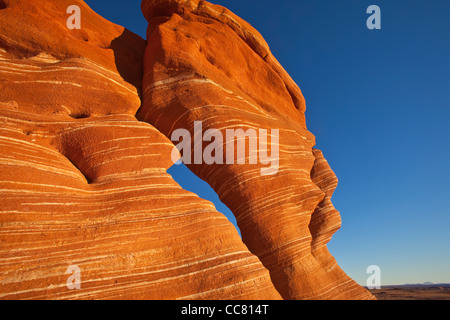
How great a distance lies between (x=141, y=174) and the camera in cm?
930

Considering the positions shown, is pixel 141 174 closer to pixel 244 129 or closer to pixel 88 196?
pixel 88 196

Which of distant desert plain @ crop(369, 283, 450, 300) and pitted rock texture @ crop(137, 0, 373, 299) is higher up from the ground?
pitted rock texture @ crop(137, 0, 373, 299)

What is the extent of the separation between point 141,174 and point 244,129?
5.69 m

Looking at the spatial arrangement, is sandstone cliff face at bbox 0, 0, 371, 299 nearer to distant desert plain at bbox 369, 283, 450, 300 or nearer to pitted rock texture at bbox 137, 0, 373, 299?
pitted rock texture at bbox 137, 0, 373, 299

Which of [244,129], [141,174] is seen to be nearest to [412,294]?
[244,129]

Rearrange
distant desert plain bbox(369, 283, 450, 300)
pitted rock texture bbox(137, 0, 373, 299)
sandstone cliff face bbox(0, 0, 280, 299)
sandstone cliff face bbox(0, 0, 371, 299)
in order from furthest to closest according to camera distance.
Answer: distant desert plain bbox(369, 283, 450, 300) → pitted rock texture bbox(137, 0, 373, 299) → sandstone cliff face bbox(0, 0, 371, 299) → sandstone cliff face bbox(0, 0, 280, 299)

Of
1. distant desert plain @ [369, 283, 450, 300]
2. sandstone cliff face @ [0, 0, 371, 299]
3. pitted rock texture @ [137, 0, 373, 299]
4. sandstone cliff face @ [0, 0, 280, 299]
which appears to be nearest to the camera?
sandstone cliff face @ [0, 0, 280, 299]

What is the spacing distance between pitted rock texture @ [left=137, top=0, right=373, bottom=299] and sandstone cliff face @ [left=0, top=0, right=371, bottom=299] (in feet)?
0.24

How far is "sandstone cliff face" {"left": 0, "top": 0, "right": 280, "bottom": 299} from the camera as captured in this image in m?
6.46

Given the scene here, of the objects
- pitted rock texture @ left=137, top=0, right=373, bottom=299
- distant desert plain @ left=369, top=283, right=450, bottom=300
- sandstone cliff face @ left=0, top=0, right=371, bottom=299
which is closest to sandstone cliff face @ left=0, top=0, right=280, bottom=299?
sandstone cliff face @ left=0, top=0, right=371, bottom=299

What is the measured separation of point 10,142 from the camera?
26.0 ft

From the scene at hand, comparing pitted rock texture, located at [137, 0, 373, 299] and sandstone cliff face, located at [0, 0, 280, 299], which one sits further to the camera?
pitted rock texture, located at [137, 0, 373, 299]
